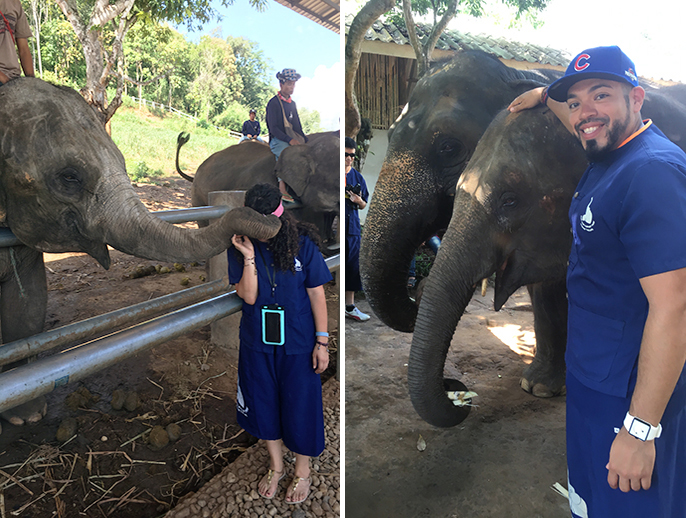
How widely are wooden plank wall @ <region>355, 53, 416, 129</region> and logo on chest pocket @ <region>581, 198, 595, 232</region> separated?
4.29m

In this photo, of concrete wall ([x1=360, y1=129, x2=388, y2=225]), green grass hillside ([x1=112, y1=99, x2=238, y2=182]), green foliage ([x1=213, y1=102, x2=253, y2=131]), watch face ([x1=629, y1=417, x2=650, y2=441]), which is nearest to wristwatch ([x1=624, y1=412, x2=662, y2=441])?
watch face ([x1=629, y1=417, x2=650, y2=441])

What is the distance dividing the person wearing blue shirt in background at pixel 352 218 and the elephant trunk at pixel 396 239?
81 cm

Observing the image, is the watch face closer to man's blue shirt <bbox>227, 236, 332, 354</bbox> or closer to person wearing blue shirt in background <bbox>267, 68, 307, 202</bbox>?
man's blue shirt <bbox>227, 236, 332, 354</bbox>

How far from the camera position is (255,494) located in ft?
6.48

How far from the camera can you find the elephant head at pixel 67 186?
1.84m

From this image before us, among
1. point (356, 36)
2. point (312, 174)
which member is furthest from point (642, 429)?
point (312, 174)

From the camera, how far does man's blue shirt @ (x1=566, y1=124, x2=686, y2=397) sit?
1.06 m

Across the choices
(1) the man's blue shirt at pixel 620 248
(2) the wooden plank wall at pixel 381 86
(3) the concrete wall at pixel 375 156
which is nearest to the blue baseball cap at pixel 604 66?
(1) the man's blue shirt at pixel 620 248

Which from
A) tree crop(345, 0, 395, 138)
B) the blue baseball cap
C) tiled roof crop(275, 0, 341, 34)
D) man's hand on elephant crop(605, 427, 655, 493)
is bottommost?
man's hand on elephant crop(605, 427, 655, 493)

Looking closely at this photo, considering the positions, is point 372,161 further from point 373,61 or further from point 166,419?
point 166,419

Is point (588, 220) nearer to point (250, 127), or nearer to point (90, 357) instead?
point (90, 357)

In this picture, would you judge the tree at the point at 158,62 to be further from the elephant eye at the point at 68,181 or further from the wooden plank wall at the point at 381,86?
the elephant eye at the point at 68,181

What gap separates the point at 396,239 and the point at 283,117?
2248 mm

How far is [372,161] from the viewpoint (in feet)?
19.6
